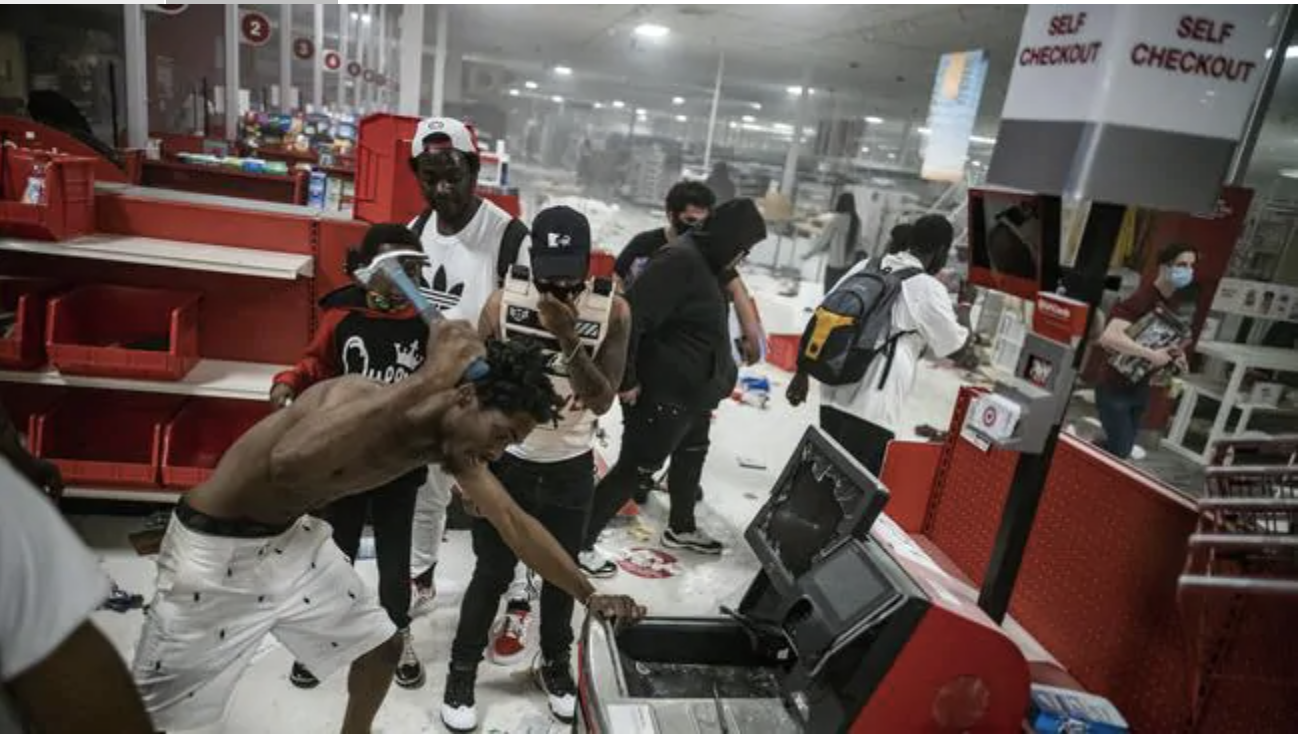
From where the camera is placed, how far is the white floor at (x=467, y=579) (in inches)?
97.2

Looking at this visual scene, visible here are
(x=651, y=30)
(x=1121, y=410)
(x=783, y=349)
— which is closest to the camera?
(x=1121, y=410)

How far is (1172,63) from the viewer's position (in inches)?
55.6

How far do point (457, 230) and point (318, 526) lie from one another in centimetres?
114

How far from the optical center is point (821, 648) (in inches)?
62.6

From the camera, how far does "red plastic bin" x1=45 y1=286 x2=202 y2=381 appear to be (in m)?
2.95

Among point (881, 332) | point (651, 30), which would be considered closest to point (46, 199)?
point (881, 332)

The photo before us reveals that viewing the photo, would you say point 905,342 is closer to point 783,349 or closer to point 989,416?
point 989,416

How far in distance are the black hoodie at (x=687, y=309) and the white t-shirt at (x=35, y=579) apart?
2139mm

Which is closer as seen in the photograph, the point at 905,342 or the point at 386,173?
the point at 905,342

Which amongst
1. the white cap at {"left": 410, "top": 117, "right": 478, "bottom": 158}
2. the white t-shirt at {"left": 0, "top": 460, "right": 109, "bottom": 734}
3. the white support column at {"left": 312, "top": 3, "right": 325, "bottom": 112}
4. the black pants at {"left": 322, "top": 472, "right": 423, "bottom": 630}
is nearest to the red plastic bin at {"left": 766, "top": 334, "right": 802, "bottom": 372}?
the white cap at {"left": 410, "top": 117, "right": 478, "bottom": 158}

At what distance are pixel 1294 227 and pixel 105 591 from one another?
8.10 m

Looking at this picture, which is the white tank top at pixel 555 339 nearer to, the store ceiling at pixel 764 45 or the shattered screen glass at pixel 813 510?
the shattered screen glass at pixel 813 510

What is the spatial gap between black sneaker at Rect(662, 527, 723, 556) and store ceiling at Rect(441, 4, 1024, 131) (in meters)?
6.84

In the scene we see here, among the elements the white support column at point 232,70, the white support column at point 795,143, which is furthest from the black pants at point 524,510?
the white support column at point 795,143
